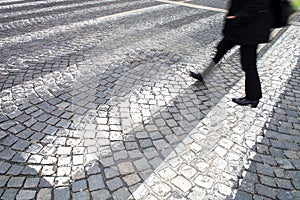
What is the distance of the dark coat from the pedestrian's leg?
0.56ft

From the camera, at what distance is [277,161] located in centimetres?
281

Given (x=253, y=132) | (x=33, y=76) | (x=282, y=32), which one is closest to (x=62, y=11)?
(x=33, y=76)

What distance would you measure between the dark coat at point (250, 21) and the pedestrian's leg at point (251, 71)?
171 mm

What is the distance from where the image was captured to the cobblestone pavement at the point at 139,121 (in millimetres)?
2508

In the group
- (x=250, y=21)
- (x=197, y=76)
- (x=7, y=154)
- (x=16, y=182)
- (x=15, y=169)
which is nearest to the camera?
(x=16, y=182)

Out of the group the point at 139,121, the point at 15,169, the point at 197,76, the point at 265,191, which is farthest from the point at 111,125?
the point at 265,191

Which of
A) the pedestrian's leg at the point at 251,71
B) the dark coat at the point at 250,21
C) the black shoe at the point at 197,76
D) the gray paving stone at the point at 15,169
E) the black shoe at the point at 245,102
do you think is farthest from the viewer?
the black shoe at the point at 197,76

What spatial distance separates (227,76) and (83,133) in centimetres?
282

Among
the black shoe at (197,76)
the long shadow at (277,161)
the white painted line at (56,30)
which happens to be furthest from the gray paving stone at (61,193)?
the white painted line at (56,30)

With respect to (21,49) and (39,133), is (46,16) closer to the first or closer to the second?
(21,49)

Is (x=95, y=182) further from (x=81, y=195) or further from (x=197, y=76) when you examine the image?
(x=197, y=76)

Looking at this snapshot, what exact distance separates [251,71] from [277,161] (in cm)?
125

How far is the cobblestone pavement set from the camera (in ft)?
8.23

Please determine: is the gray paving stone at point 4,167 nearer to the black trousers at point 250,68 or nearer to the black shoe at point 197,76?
the black shoe at point 197,76
